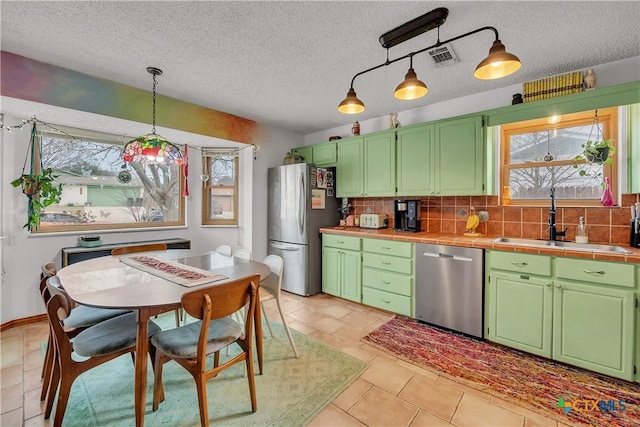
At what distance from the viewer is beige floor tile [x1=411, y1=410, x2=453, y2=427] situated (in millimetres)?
1581

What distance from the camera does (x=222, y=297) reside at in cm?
151

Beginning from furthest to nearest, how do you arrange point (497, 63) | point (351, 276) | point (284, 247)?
point (284, 247), point (351, 276), point (497, 63)

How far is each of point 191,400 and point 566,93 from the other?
3729 millimetres

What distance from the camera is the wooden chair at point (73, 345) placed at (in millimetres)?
1421

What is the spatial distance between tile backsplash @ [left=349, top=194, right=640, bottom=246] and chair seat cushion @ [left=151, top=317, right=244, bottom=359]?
8.49 feet

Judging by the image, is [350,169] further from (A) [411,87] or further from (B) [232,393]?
(B) [232,393]

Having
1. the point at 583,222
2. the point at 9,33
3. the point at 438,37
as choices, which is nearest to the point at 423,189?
the point at 583,222

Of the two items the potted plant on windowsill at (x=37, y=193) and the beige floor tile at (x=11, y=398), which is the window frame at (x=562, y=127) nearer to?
the beige floor tile at (x=11, y=398)

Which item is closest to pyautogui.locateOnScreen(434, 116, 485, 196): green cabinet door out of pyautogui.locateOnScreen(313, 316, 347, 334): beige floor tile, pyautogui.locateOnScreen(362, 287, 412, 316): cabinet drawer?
pyautogui.locateOnScreen(362, 287, 412, 316): cabinet drawer

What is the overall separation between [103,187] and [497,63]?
13.9ft

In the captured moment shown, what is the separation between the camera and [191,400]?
1769mm

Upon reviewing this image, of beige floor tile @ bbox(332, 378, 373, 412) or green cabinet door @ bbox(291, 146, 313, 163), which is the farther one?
green cabinet door @ bbox(291, 146, 313, 163)

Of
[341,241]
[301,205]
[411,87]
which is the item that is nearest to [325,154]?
[301,205]

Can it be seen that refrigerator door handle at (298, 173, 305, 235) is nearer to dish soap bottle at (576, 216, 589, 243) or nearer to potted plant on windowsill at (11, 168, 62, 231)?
potted plant on windowsill at (11, 168, 62, 231)
